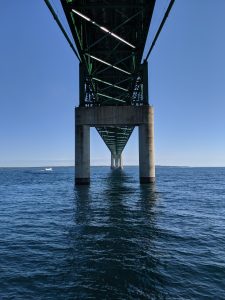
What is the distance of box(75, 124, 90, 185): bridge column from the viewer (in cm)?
3584

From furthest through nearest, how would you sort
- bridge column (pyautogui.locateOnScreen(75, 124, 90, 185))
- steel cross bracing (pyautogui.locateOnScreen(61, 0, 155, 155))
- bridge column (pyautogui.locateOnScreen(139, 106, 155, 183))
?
1. bridge column (pyautogui.locateOnScreen(139, 106, 155, 183))
2. bridge column (pyautogui.locateOnScreen(75, 124, 90, 185))
3. steel cross bracing (pyautogui.locateOnScreen(61, 0, 155, 155))

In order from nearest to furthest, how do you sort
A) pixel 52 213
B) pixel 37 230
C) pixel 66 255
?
1. pixel 66 255
2. pixel 37 230
3. pixel 52 213

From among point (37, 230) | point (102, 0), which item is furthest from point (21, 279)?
point (102, 0)

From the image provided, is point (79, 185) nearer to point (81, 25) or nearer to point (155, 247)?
point (81, 25)

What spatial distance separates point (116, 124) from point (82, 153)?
576 cm

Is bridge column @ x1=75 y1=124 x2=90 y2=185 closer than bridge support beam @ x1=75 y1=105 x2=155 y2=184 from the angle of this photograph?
Yes

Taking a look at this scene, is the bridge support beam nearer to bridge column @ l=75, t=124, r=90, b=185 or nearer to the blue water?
bridge column @ l=75, t=124, r=90, b=185

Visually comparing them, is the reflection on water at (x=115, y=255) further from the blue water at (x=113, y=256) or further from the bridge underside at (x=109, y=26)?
the bridge underside at (x=109, y=26)

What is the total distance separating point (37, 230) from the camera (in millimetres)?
13523

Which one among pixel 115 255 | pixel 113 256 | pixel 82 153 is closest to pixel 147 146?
pixel 82 153

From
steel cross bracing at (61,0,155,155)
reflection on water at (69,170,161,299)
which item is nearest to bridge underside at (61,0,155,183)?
steel cross bracing at (61,0,155,155)

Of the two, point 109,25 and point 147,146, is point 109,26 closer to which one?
point 109,25

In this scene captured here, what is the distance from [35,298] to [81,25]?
24.4 metres

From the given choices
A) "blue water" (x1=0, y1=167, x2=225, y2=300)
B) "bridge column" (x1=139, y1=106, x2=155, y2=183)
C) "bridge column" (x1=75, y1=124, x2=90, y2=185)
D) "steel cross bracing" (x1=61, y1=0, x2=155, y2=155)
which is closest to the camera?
"blue water" (x1=0, y1=167, x2=225, y2=300)
